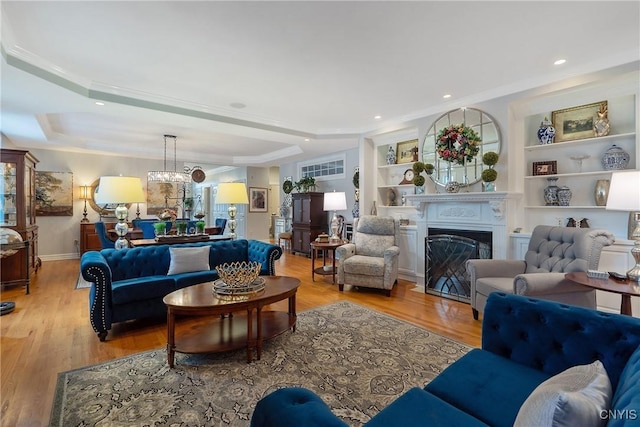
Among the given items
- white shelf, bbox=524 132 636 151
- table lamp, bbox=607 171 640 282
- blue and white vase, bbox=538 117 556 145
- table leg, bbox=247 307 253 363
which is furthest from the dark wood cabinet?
table lamp, bbox=607 171 640 282

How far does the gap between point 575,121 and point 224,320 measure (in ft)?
15.2

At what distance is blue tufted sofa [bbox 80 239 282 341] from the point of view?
2.89 metres

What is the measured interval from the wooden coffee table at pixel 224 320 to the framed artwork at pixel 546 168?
10.9ft

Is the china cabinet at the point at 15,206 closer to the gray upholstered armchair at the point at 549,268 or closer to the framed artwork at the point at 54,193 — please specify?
the framed artwork at the point at 54,193

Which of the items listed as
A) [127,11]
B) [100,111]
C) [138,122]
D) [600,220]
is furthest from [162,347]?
[600,220]

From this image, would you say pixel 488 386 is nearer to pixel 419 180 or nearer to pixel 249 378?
pixel 249 378

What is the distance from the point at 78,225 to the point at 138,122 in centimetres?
388

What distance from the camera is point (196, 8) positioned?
2268mm

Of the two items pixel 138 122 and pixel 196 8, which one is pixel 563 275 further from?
pixel 138 122

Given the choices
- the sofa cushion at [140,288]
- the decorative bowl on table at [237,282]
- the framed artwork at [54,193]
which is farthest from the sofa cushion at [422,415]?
the framed artwork at [54,193]

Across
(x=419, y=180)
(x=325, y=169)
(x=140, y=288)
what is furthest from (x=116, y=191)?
(x=325, y=169)

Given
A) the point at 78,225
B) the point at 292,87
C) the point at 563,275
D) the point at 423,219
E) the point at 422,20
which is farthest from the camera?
the point at 78,225

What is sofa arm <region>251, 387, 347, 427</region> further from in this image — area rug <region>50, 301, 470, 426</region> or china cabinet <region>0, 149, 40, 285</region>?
china cabinet <region>0, 149, 40, 285</region>

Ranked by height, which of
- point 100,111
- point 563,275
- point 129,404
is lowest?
point 129,404
